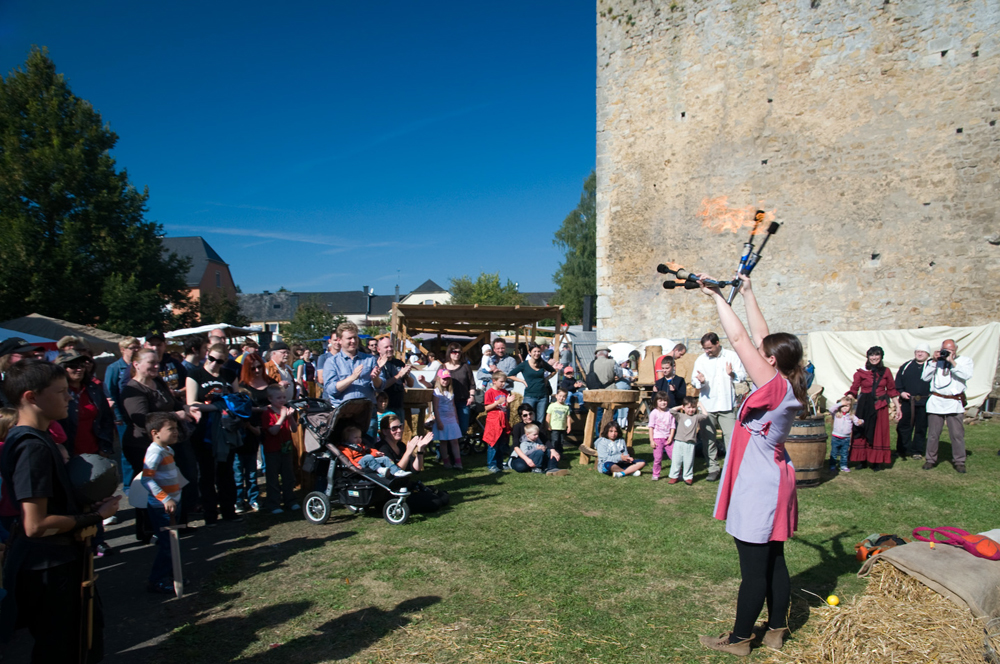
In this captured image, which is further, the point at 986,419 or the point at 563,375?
the point at 986,419

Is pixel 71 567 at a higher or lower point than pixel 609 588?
higher

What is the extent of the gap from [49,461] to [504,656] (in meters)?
2.46

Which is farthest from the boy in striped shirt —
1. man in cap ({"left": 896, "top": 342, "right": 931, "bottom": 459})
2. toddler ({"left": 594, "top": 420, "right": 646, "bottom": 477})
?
man in cap ({"left": 896, "top": 342, "right": 931, "bottom": 459})

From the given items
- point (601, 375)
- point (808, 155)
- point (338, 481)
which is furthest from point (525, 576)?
point (808, 155)

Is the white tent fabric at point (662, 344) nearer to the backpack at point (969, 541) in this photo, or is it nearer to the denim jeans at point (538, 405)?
the denim jeans at point (538, 405)

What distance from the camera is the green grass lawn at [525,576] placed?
3.48 meters

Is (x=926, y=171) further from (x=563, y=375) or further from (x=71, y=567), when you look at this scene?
(x=71, y=567)

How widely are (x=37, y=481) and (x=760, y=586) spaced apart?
3.46 m

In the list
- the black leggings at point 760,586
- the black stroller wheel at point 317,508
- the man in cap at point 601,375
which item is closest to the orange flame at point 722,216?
the man in cap at point 601,375

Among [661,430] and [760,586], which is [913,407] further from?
[760,586]

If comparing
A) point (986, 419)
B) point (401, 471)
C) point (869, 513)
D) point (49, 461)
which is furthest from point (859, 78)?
point (49, 461)

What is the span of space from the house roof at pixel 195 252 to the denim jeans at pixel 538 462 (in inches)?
2200

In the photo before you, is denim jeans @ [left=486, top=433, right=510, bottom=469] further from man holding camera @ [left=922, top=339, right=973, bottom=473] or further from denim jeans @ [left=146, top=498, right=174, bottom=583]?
man holding camera @ [left=922, top=339, right=973, bottom=473]

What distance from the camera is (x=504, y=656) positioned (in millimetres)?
3340
